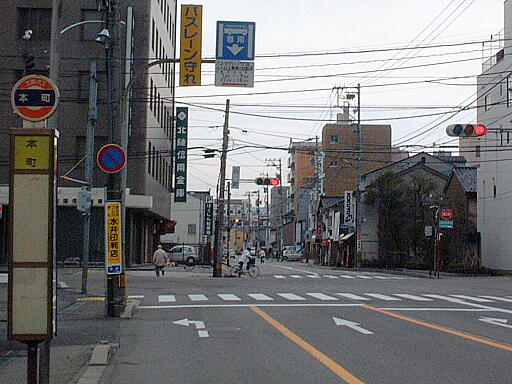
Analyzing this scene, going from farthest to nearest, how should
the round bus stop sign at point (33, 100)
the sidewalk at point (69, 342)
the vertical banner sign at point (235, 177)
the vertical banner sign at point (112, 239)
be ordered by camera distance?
the vertical banner sign at point (235, 177), the vertical banner sign at point (112, 239), the sidewalk at point (69, 342), the round bus stop sign at point (33, 100)

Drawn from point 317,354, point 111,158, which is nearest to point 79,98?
point 111,158

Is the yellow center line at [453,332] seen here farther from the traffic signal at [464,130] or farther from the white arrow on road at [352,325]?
the traffic signal at [464,130]

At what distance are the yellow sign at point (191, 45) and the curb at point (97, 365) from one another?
8.41 m

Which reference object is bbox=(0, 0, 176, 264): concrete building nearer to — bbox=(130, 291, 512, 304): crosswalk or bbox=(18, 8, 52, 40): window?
bbox=(18, 8, 52, 40): window

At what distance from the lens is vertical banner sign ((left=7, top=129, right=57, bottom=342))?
21.7 ft

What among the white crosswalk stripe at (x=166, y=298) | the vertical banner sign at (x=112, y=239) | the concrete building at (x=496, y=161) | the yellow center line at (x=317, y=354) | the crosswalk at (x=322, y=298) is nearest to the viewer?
the yellow center line at (x=317, y=354)

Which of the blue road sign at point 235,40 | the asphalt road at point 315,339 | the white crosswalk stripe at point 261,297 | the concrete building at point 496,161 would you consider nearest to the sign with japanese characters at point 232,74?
the blue road sign at point 235,40

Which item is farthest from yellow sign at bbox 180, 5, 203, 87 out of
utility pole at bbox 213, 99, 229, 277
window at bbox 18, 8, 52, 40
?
window at bbox 18, 8, 52, 40

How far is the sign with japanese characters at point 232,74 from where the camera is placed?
19297 mm

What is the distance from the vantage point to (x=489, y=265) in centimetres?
5062

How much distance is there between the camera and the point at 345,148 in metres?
92.2

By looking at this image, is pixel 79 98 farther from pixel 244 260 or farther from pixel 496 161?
pixel 496 161

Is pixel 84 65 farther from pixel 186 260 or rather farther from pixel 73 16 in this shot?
pixel 186 260

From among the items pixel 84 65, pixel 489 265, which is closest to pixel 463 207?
pixel 489 265
